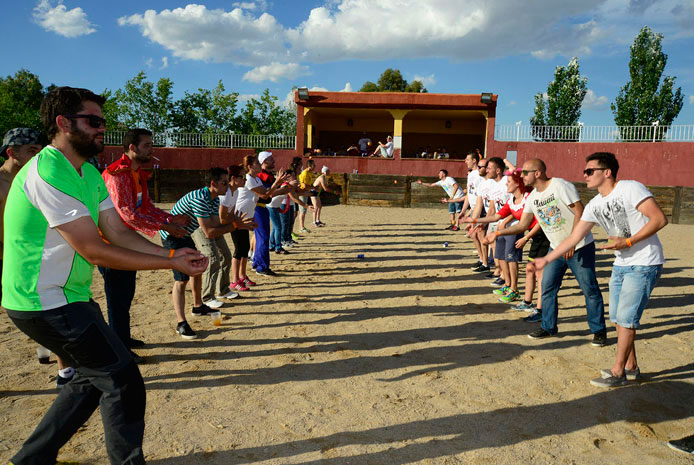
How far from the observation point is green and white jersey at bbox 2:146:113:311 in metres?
2.28

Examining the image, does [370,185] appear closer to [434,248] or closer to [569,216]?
[434,248]

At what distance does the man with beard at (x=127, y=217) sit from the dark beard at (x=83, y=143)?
5.80 feet

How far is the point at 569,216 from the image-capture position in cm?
512

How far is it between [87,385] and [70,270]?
0.62 m

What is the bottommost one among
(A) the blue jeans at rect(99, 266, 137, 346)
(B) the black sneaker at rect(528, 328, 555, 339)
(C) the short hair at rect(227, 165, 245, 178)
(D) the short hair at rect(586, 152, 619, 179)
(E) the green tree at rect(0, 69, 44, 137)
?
(B) the black sneaker at rect(528, 328, 555, 339)

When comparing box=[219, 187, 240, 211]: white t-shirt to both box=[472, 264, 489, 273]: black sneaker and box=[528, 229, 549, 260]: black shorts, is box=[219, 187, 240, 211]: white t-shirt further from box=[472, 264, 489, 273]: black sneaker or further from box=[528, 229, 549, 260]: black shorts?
box=[472, 264, 489, 273]: black sneaker

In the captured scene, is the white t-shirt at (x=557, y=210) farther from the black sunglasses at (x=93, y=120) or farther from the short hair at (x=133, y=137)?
the black sunglasses at (x=93, y=120)

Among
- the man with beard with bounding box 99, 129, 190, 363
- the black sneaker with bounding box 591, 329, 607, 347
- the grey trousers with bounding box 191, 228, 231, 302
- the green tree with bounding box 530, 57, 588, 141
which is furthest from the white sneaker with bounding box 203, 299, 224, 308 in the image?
the green tree with bounding box 530, 57, 588, 141

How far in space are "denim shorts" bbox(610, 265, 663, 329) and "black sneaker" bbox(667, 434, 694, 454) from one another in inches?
40.8

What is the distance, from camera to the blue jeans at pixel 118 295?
13.8ft

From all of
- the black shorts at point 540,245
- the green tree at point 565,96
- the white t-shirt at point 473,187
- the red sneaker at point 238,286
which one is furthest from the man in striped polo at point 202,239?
the green tree at point 565,96

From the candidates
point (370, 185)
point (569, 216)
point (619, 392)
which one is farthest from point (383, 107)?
point (619, 392)

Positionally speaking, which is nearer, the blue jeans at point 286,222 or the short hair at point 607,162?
the short hair at point 607,162

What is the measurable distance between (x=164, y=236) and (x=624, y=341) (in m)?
4.53
